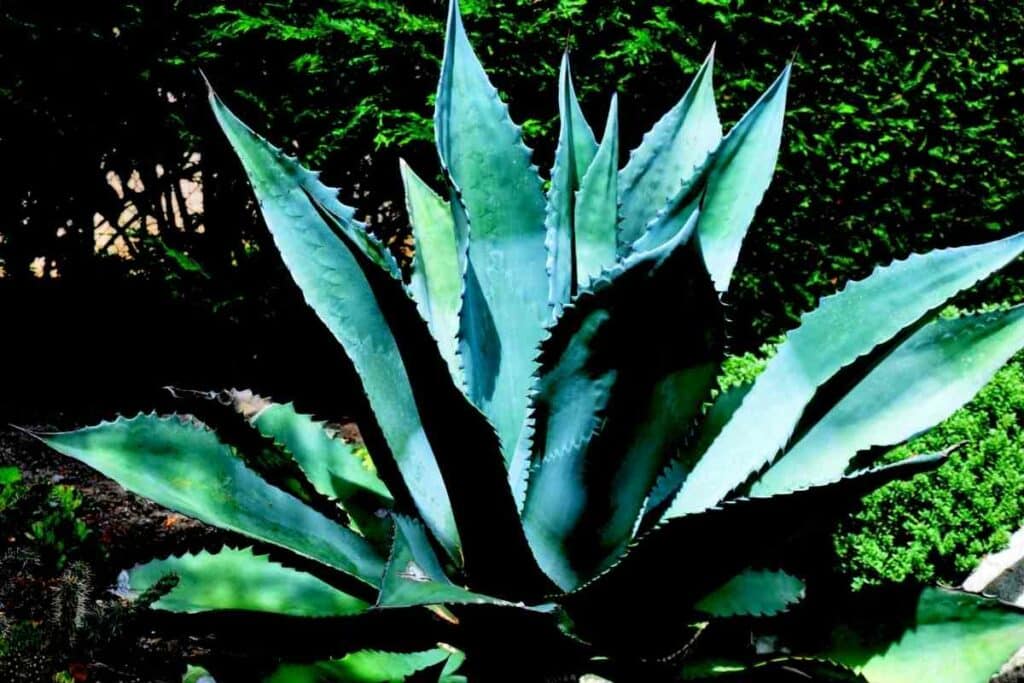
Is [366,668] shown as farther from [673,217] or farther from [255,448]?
[673,217]

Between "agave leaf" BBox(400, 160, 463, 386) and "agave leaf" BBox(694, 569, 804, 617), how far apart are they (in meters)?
0.67

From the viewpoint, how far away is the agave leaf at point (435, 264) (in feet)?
6.88

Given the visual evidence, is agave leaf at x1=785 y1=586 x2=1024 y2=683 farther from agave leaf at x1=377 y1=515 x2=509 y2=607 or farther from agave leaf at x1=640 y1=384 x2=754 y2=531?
agave leaf at x1=377 y1=515 x2=509 y2=607

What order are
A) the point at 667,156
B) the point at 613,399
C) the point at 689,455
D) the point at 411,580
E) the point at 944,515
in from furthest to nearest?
1. the point at 944,515
2. the point at 667,156
3. the point at 689,455
4. the point at 613,399
5. the point at 411,580

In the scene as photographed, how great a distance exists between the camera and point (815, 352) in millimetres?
1947

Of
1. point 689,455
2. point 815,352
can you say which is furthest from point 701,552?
point 815,352

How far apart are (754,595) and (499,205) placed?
34.6 inches

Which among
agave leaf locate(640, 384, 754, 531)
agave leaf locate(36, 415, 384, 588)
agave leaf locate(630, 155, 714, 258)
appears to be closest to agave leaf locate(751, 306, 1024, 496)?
agave leaf locate(640, 384, 754, 531)

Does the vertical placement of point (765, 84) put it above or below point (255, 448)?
above

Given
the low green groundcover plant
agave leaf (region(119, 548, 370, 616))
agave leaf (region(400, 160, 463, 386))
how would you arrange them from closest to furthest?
the low green groundcover plant → agave leaf (region(119, 548, 370, 616)) → agave leaf (region(400, 160, 463, 386))

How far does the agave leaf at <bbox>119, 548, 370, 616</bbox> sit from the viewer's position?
1.85m

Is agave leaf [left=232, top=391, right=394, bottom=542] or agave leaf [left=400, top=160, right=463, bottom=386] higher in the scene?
agave leaf [left=400, top=160, right=463, bottom=386]

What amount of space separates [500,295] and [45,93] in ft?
9.77

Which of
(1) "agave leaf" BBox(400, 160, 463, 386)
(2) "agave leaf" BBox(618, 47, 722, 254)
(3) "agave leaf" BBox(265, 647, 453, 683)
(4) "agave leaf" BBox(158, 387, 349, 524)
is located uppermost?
(2) "agave leaf" BBox(618, 47, 722, 254)
